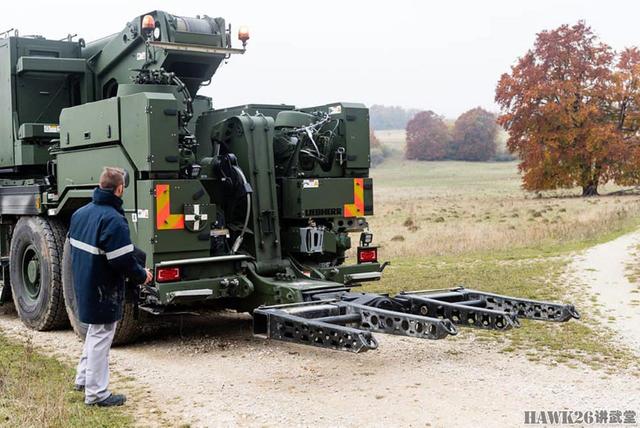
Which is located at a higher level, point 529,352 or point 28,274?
point 28,274

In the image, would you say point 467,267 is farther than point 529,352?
Yes

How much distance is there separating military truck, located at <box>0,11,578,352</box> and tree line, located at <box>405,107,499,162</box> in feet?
290

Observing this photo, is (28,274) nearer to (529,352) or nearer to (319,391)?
(319,391)

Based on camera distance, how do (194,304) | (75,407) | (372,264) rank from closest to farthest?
(75,407)
(194,304)
(372,264)

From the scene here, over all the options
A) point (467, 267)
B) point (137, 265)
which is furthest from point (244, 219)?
point (467, 267)

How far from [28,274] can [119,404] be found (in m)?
4.25

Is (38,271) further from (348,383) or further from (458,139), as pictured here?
(458,139)

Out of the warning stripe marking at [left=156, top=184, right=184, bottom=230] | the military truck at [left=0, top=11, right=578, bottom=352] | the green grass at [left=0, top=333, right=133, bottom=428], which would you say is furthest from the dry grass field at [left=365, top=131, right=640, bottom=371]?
the green grass at [left=0, top=333, right=133, bottom=428]

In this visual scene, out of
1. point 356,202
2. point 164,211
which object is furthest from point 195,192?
point 356,202

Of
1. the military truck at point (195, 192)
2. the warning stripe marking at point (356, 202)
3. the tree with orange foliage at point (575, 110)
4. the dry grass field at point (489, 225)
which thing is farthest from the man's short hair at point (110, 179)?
the tree with orange foliage at point (575, 110)

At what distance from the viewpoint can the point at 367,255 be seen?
9672mm

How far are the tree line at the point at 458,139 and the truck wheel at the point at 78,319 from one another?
89.7m

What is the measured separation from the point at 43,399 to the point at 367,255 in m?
4.48

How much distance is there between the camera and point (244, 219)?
8.85 meters
